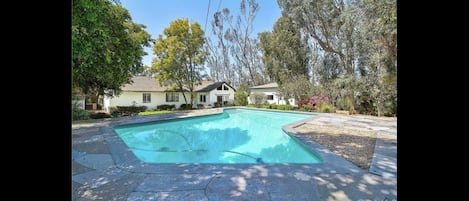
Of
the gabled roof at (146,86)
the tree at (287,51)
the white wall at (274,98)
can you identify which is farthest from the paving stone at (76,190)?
the white wall at (274,98)

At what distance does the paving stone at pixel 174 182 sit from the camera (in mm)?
3373

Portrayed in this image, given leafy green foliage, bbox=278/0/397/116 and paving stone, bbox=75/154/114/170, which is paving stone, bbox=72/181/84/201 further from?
leafy green foliage, bbox=278/0/397/116

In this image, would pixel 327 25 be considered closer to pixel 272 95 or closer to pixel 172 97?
pixel 272 95

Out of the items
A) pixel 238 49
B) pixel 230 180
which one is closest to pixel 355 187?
pixel 230 180

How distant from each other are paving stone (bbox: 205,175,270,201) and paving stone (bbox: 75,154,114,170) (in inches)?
96.8

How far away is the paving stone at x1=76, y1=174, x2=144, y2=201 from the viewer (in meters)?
3.09

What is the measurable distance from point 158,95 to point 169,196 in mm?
19717

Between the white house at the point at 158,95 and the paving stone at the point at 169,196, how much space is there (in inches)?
696

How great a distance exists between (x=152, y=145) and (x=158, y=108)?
13.7m

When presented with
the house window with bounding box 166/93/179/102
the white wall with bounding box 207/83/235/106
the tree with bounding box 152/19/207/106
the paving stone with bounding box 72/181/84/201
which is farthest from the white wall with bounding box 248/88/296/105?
the paving stone with bounding box 72/181/84/201
